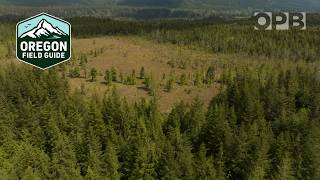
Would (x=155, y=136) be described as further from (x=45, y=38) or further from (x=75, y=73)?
(x=75, y=73)

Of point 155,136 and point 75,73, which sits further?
point 75,73

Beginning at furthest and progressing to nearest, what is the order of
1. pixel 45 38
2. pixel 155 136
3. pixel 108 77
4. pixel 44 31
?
pixel 108 77, pixel 44 31, pixel 155 136, pixel 45 38

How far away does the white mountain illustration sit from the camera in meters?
95.1

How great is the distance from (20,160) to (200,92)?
261ft

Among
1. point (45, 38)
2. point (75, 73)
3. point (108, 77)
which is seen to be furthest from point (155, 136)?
point (75, 73)

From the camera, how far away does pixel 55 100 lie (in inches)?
4481

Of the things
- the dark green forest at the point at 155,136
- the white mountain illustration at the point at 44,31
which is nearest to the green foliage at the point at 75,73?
the dark green forest at the point at 155,136

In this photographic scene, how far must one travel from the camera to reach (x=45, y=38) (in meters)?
93.0

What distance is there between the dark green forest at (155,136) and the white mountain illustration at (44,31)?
1522 centimetres

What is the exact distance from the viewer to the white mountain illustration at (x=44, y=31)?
9506 centimetres

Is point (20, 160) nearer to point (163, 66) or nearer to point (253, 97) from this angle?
point (253, 97)

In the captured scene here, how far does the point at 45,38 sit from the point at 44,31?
395 centimetres

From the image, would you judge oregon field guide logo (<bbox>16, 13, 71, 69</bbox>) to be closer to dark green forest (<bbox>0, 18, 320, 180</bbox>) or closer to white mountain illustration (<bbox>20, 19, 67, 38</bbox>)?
white mountain illustration (<bbox>20, 19, 67, 38</bbox>)

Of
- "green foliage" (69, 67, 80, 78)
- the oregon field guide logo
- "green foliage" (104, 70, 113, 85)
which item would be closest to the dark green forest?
the oregon field guide logo
